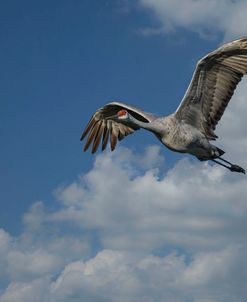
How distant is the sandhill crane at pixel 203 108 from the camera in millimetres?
20516

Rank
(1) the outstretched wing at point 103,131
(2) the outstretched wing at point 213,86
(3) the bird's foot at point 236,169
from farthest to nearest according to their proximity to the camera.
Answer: (1) the outstretched wing at point 103,131 < (3) the bird's foot at point 236,169 < (2) the outstretched wing at point 213,86

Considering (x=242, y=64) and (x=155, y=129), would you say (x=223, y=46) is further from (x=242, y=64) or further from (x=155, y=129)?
(x=155, y=129)

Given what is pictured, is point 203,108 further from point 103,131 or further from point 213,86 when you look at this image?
point 103,131

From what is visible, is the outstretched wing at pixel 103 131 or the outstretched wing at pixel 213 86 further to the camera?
the outstretched wing at pixel 103 131

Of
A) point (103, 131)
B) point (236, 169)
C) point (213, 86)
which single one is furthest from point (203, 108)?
point (103, 131)

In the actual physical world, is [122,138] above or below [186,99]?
above

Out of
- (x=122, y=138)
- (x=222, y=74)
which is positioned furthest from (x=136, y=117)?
(x=222, y=74)

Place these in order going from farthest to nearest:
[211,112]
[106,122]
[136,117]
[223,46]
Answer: [106,122] → [136,117] → [211,112] → [223,46]

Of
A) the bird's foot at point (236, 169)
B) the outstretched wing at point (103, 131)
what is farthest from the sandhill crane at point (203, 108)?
the outstretched wing at point (103, 131)

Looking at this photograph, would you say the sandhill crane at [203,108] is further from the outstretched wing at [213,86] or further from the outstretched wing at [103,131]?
the outstretched wing at [103,131]

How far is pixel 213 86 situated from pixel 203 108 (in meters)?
0.76

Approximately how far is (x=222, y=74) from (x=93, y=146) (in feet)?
22.5

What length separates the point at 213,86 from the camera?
831 inches

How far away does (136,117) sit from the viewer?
24.2 meters
